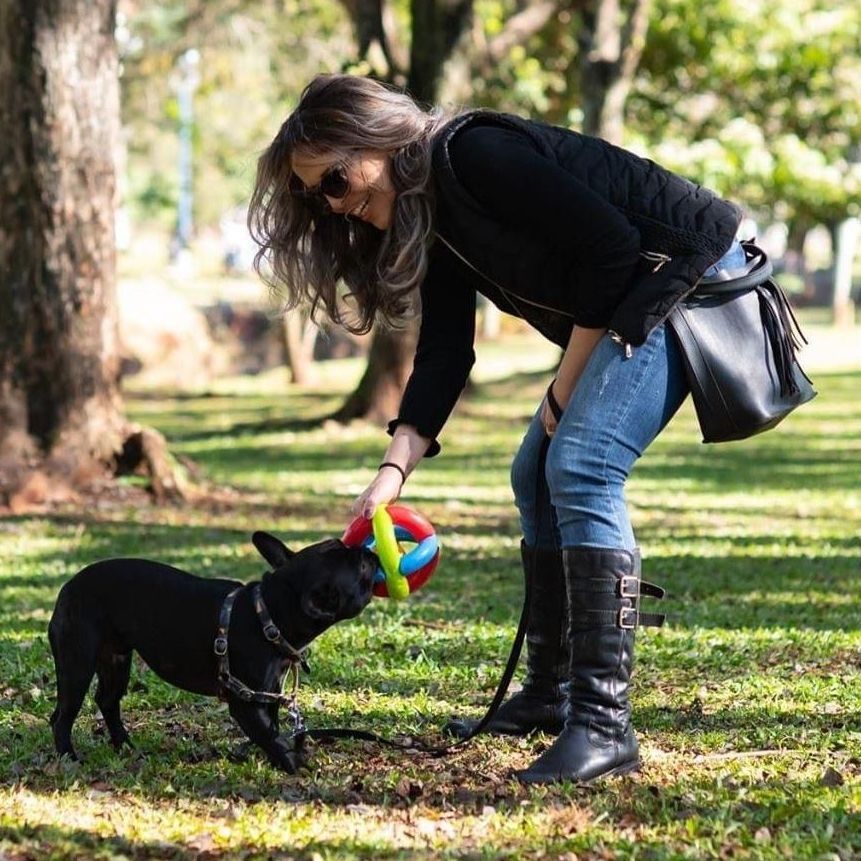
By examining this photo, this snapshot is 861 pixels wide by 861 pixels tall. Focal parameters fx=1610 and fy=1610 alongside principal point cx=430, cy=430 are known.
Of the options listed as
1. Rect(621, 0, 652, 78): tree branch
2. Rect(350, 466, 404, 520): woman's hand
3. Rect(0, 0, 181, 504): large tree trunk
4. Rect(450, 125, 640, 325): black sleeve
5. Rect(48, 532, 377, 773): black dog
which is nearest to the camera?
Rect(450, 125, 640, 325): black sleeve

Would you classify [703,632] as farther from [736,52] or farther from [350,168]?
[736,52]

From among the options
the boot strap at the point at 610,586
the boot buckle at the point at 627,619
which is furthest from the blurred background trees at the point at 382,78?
the boot buckle at the point at 627,619

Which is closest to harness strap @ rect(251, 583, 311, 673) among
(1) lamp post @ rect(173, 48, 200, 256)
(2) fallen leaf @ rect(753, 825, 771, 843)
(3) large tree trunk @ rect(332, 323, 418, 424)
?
(2) fallen leaf @ rect(753, 825, 771, 843)

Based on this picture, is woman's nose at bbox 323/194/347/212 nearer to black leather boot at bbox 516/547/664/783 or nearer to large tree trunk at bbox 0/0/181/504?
black leather boot at bbox 516/547/664/783

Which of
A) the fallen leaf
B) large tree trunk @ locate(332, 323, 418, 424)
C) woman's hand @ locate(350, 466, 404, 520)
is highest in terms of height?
woman's hand @ locate(350, 466, 404, 520)

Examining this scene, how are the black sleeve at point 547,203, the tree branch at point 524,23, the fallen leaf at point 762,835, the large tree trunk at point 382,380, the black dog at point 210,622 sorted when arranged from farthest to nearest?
the tree branch at point 524,23
the large tree trunk at point 382,380
the black dog at point 210,622
the black sleeve at point 547,203
the fallen leaf at point 762,835

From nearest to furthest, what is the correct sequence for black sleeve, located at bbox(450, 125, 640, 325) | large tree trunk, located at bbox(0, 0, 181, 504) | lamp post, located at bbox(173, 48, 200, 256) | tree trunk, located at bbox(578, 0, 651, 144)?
black sleeve, located at bbox(450, 125, 640, 325) < large tree trunk, located at bbox(0, 0, 181, 504) < tree trunk, located at bbox(578, 0, 651, 144) < lamp post, located at bbox(173, 48, 200, 256)

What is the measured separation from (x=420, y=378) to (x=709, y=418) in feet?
2.99

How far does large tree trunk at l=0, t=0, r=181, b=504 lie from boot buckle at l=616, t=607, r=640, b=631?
21.9ft

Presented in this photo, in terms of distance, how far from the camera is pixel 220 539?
9617 mm

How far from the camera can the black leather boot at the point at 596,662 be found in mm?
4359

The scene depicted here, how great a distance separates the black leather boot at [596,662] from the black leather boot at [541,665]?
388 millimetres

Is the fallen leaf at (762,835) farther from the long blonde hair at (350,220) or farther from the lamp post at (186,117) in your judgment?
the lamp post at (186,117)

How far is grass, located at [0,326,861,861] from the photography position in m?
3.98
